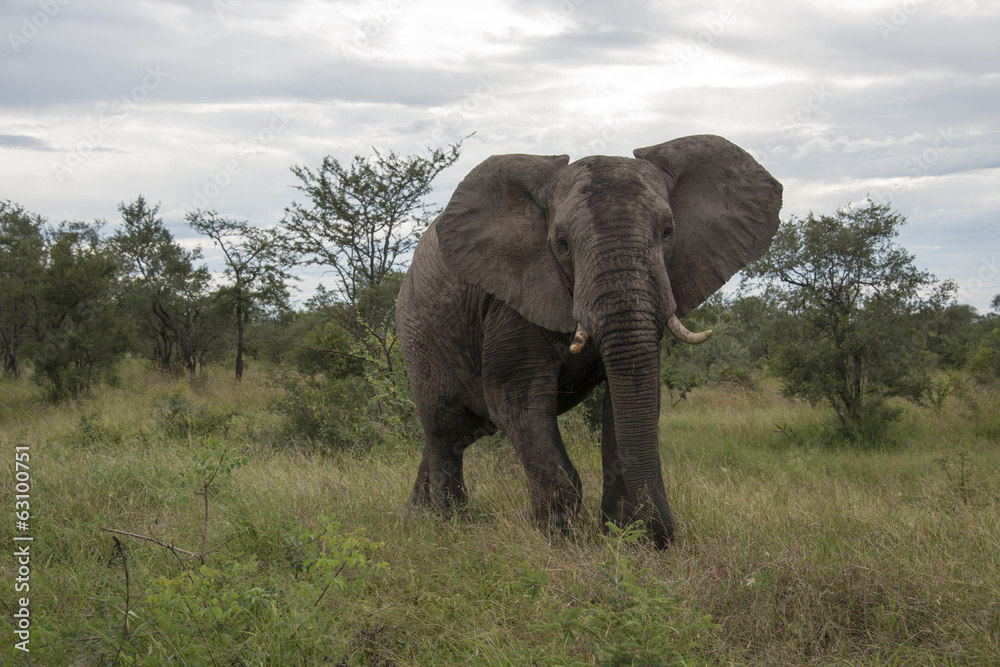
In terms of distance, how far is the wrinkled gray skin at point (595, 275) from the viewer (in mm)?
3854

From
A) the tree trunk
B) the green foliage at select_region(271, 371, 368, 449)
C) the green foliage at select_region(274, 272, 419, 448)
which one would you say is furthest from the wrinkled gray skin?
the tree trunk

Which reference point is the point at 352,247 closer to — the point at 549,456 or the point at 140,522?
the point at 140,522

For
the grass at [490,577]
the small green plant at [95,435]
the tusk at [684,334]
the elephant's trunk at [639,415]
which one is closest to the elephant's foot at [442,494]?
the grass at [490,577]

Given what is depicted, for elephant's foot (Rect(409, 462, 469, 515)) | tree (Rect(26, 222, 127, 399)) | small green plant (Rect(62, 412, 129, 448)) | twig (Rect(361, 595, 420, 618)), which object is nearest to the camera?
twig (Rect(361, 595, 420, 618))

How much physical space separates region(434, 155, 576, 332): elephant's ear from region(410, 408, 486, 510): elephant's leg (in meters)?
1.45

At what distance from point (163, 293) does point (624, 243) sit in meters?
21.9

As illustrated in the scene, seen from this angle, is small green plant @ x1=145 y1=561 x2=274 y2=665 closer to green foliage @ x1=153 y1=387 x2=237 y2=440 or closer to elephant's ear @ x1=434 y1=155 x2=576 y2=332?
elephant's ear @ x1=434 y1=155 x2=576 y2=332

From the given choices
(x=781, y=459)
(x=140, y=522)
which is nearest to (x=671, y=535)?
(x=140, y=522)

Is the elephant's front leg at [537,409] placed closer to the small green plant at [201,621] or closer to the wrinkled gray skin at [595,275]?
the wrinkled gray skin at [595,275]

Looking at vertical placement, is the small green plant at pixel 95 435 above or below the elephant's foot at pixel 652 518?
below

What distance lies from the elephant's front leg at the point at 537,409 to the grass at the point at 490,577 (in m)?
0.23

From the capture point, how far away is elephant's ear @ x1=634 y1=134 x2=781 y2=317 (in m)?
4.44

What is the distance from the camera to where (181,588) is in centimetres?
357

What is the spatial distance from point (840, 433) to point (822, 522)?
6.17 m
